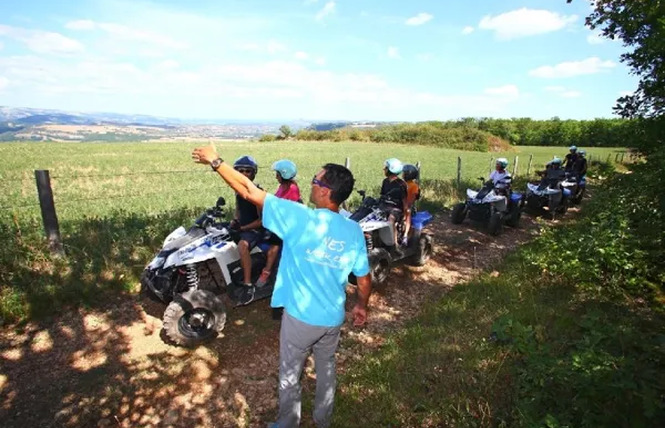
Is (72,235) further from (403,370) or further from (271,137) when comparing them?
(271,137)

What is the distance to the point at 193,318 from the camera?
4.57m

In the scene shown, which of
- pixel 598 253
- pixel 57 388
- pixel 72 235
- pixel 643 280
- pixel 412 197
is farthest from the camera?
pixel 412 197

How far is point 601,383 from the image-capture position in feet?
8.04

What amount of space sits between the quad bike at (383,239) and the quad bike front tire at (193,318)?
2064 millimetres

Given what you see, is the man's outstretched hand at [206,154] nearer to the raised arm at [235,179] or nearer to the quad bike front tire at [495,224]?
the raised arm at [235,179]

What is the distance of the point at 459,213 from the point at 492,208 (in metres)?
0.94

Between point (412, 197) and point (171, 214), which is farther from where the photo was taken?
point (171, 214)

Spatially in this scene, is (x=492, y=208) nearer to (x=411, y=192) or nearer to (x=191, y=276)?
(x=411, y=192)

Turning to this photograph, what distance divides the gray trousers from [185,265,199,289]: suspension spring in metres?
2.23

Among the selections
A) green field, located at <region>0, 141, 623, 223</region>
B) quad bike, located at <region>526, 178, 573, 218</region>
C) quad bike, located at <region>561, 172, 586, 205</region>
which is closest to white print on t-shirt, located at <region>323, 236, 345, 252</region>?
green field, located at <region>0, 141, 623, 223</region>

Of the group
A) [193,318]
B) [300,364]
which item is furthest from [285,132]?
[300,364]

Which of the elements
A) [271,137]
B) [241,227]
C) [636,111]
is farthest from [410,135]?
[241,227]

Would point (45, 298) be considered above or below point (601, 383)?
below

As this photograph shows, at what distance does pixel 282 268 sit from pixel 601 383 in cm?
215
